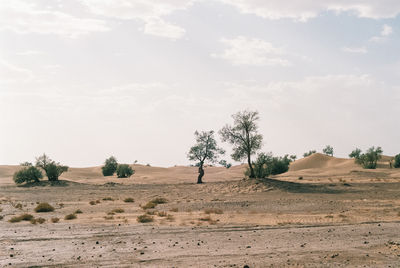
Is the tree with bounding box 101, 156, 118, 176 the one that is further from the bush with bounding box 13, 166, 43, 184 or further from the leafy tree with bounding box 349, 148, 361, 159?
the leafy tree with bounding box 349, 148, 361, 159

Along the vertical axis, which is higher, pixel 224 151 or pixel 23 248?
pixel 224 151

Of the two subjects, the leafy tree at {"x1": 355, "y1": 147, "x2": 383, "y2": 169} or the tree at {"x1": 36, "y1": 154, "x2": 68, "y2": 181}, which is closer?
the tree at {"x1": 36, "y1": 154, "x2": 68, "y2": 181}

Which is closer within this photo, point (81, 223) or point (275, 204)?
point (81, 223)

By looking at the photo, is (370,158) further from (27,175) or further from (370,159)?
(27,175)

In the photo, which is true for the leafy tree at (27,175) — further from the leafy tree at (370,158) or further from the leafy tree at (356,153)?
the leafy tree at (356,153)

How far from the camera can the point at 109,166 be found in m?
87.2

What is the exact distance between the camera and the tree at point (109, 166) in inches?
3428

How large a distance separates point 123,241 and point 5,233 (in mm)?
5815

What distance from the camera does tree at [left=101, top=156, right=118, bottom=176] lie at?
87062mm

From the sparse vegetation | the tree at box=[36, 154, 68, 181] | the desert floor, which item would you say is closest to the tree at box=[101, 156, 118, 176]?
the tree at box=[36, 154, 68, 181]

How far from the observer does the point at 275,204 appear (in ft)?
82.3

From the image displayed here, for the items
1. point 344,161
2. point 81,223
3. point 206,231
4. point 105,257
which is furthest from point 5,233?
point 344,161

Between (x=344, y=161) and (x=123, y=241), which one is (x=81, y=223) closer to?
(x=123, y=241)

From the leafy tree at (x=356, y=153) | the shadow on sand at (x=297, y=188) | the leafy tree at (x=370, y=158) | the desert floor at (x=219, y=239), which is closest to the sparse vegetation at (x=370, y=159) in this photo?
the leafy tree at (x=370, y=158)
